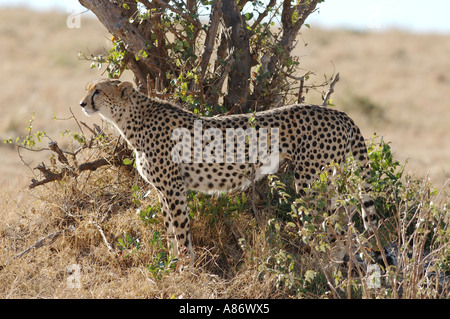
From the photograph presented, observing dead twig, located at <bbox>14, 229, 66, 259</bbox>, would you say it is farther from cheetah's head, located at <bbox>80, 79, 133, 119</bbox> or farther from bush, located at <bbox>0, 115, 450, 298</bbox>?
cheetah's head, located at <bbox>80, 79, 133, 119</bbox>

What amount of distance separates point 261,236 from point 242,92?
5.07 feet

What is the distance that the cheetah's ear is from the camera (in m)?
4.81

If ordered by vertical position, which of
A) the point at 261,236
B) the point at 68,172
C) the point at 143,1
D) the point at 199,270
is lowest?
the point at 199,270

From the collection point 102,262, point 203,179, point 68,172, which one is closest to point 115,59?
point 68,172

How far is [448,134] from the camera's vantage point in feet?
42.1

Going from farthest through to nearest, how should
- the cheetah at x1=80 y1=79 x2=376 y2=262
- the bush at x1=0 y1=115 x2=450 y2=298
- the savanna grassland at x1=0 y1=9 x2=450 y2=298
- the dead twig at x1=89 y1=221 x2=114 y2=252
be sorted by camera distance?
the dead twig at x1=89 y1=221 x2=114 y2=252 → the cheetah at x1=80 y1=79 x2=376 y2=262 → the savanna grassland at x1=0 y1=9 x2=450 y2=298 → the bush at x1=0 y1=115 x2=450 y2=298

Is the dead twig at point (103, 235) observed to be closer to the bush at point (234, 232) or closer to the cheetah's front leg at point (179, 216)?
the bush at point (234, 232)

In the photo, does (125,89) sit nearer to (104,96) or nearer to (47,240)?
(104,96)

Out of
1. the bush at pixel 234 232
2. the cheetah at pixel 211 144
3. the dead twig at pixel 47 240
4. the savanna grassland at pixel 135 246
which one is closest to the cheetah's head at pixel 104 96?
the cheetah at pixel 211 144

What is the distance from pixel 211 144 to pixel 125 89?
81 centimetres

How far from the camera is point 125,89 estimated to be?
4844 millimetres

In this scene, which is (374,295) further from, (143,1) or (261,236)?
(143,1)

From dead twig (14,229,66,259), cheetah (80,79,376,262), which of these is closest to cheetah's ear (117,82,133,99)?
cheetah (80,79,376,262)

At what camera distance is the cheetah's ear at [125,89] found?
4.81 metres
